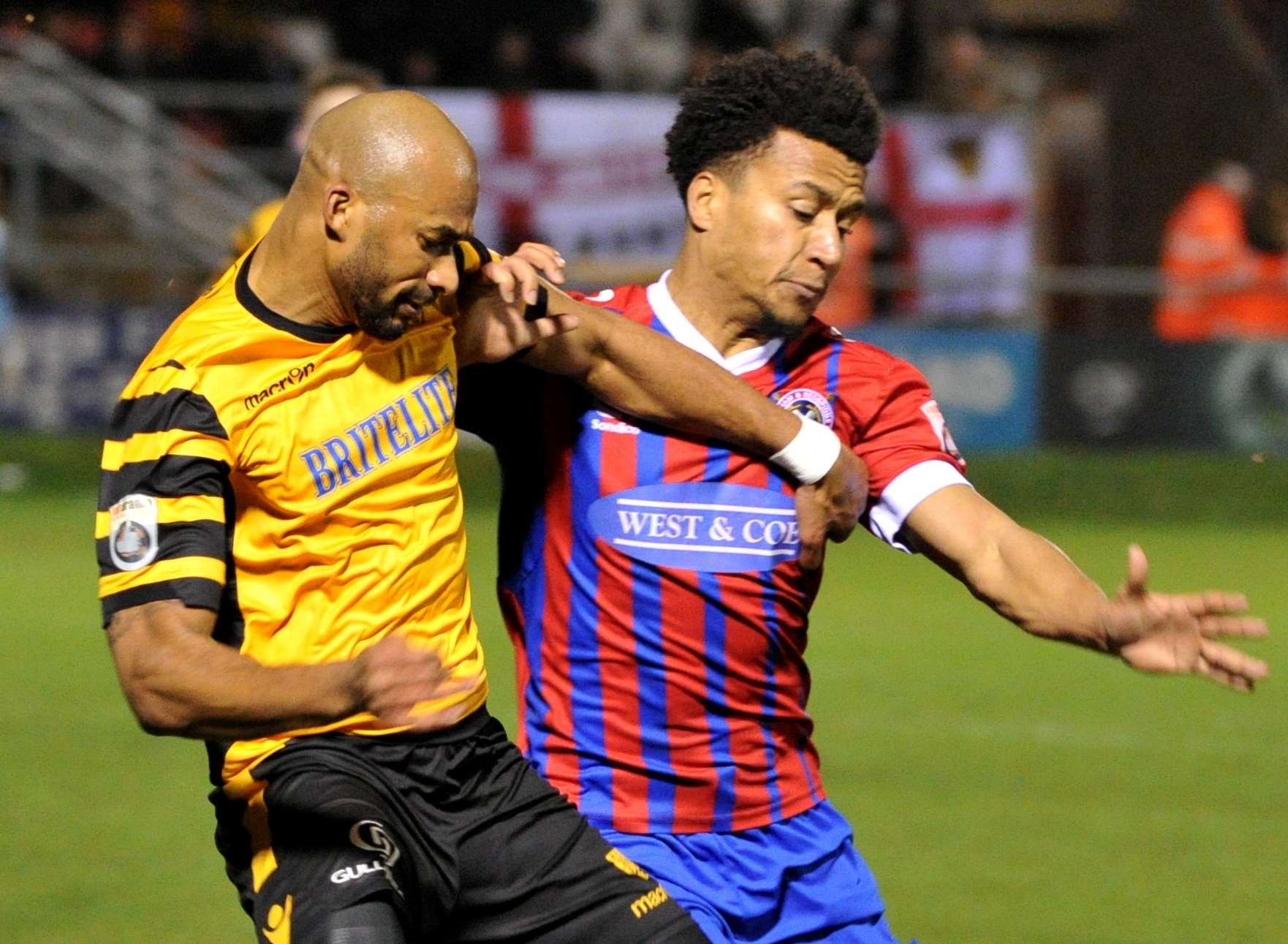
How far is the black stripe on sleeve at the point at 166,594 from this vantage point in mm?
3236

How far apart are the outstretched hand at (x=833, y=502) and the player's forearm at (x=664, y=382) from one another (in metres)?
0.11

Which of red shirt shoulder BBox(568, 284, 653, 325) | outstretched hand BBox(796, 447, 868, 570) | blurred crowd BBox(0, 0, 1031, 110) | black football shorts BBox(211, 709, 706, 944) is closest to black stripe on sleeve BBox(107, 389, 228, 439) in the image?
black football shorts BBox(211, 709, 706, 944)

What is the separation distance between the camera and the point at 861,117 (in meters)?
4.23

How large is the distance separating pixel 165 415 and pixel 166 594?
295 mm

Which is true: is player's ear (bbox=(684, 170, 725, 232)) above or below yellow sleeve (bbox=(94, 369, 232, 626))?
above

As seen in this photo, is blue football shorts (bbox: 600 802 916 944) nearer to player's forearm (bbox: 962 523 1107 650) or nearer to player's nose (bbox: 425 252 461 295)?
player's forearm (bbox: 962 523 1107 650)

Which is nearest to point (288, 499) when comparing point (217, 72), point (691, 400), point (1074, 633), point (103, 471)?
point (103, 471)

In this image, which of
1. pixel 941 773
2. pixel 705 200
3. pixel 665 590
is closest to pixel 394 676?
pixel 665 590

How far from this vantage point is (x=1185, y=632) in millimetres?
3703

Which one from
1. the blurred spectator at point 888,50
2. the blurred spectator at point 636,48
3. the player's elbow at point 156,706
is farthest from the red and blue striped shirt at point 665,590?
the blurred spectator at point 636,48

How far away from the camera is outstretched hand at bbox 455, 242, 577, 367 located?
12.8ft

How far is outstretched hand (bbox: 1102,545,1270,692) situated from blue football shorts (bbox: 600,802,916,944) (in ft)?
2.63

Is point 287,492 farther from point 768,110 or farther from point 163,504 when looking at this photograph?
point 768,110

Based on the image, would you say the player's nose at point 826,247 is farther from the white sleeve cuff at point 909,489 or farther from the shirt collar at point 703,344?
the white sleeve cuff at point 909,489
